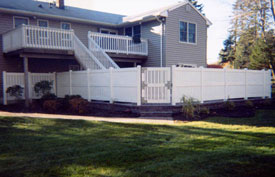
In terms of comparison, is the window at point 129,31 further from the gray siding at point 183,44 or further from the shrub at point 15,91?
the shrub at point 15,91

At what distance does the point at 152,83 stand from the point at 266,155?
233 inches

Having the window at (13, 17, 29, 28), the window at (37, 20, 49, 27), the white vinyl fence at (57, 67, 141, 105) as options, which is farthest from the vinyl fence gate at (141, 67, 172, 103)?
the window at (13, 17, 29, 28)

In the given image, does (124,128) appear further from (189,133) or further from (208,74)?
(208,74)

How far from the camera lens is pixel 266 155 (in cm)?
435

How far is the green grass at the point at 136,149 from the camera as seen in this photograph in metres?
3.70

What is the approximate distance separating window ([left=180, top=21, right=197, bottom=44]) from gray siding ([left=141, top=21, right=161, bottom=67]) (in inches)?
76.1

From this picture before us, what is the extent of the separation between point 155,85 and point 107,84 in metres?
2.52

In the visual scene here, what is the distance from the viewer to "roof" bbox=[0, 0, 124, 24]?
15688 mm

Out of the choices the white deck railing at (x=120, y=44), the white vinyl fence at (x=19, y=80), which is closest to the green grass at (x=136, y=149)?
the white vinyl fence at (x=19, y=80)

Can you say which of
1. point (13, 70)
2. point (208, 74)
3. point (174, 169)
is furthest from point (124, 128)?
point (13, 70)

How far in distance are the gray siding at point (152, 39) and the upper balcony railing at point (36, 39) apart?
5.36 metres

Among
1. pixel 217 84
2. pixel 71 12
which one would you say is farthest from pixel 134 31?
pixel 217 84

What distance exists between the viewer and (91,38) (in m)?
14.5

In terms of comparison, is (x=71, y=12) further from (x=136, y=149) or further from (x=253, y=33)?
(x=253, y=33)
